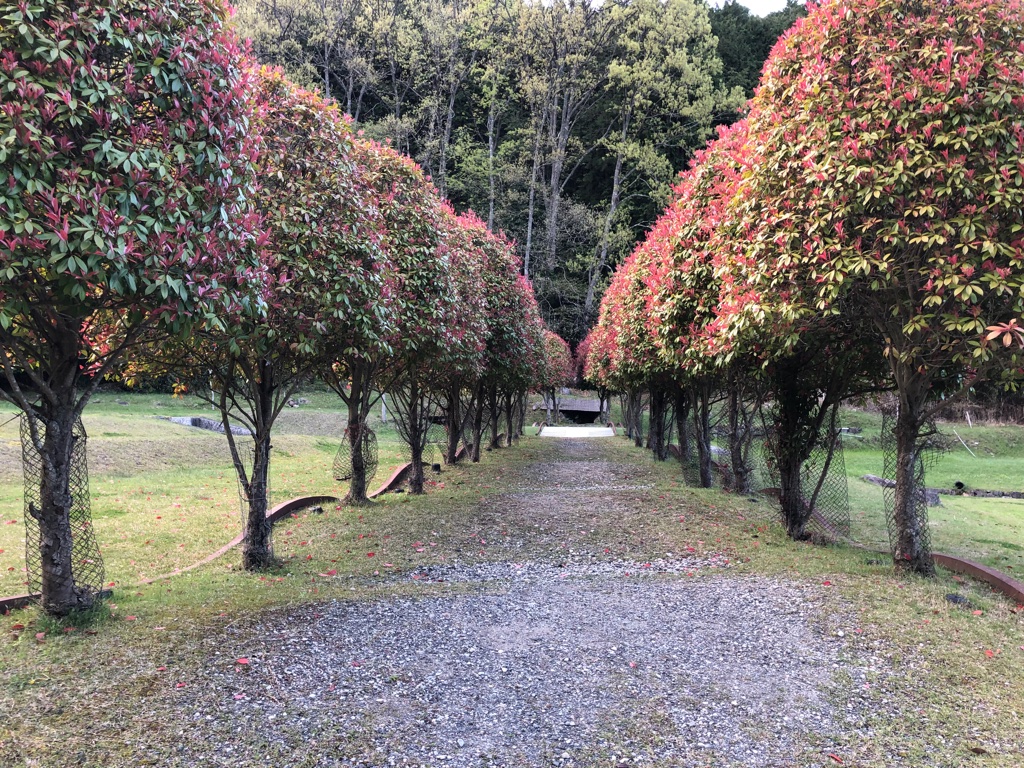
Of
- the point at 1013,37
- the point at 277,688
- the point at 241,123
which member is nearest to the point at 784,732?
the point at 277,688

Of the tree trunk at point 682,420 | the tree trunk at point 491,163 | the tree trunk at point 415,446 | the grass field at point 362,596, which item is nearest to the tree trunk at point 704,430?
the grass field at point 362,596

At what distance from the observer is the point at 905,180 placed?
5473 mm

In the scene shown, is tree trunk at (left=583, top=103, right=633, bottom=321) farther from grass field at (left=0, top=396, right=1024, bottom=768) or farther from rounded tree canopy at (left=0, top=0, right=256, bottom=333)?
rounded tree canopy at (left=0, top=0, right=256, bottom=333)

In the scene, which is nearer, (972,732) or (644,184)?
(972,732)

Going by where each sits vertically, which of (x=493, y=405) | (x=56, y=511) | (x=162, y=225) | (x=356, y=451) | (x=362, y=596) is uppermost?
(x=162, y=225)

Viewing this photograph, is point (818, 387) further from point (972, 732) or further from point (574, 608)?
point (972, 732)

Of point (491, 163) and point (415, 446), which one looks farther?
point (491, 163)

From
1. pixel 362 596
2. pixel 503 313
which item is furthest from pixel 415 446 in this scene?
pixel 362 596

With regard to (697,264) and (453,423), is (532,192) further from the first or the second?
(697,264)

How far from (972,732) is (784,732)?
104 centimetres

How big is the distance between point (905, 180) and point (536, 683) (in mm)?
4731

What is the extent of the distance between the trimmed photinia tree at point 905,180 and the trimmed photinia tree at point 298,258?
4060 mm

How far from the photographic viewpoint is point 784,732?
3918 mm

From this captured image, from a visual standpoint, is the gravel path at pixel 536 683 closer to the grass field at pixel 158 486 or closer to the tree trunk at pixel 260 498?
the tree trunk at pixel 260 498
